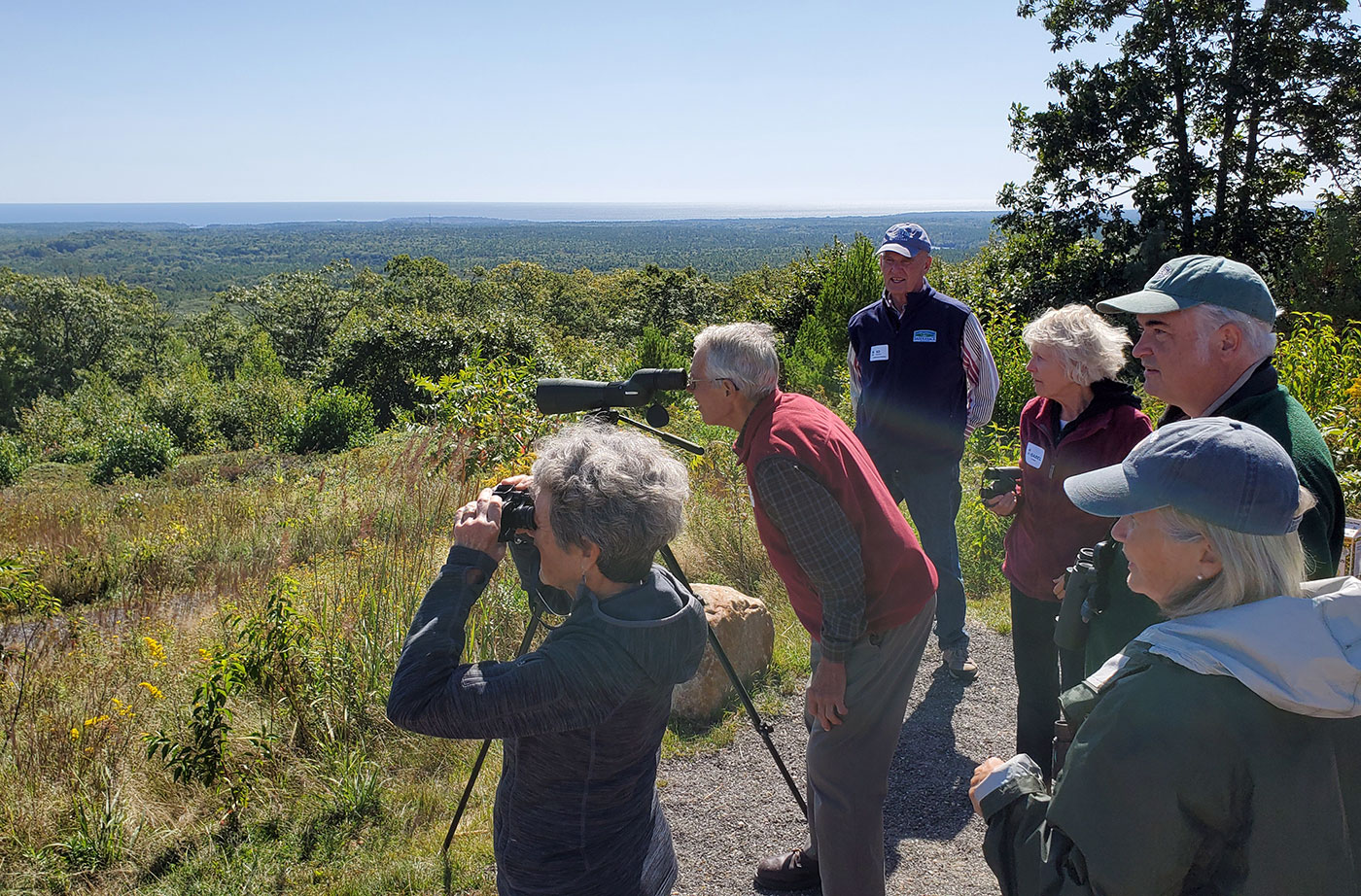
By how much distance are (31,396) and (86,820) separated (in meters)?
51.3

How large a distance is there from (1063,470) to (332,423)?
20.6 metres

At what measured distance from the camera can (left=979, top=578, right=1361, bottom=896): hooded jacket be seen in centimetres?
102

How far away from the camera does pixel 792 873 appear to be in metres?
2.57

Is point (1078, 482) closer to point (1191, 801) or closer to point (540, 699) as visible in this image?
point (1191, 801)

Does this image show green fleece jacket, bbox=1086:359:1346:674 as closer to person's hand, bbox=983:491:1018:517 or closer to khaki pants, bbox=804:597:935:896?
khaki pants, bbox=804:597:935:896

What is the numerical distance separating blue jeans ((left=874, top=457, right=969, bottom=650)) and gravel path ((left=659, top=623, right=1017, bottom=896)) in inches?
17.0

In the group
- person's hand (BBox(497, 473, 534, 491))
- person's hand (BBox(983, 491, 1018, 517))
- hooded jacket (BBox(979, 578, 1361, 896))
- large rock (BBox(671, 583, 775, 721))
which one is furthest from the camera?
large rock (BBox(671, 583, 775, 721))

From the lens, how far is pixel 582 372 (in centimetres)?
1359

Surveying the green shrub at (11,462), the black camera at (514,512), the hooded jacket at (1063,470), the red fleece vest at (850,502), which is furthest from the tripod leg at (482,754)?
the green shrub at (11,462)

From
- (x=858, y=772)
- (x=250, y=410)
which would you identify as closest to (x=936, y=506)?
(x=858, y=772)

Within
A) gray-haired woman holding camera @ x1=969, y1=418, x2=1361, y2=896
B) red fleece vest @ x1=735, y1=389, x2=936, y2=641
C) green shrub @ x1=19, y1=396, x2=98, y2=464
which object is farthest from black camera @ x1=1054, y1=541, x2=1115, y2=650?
green shrub @ x1=19, y1=396, x2=98, y2=464

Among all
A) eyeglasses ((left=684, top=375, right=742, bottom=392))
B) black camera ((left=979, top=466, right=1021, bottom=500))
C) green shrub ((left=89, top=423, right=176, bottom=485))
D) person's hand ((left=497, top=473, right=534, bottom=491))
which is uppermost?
eyeglasses ((left=684, top=375, right=742, bottom=392))

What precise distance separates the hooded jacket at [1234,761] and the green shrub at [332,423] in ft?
68.6

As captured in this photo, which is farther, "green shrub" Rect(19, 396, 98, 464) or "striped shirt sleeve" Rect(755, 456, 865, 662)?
"green shrub" Rect(19, 396, 98, 464)
